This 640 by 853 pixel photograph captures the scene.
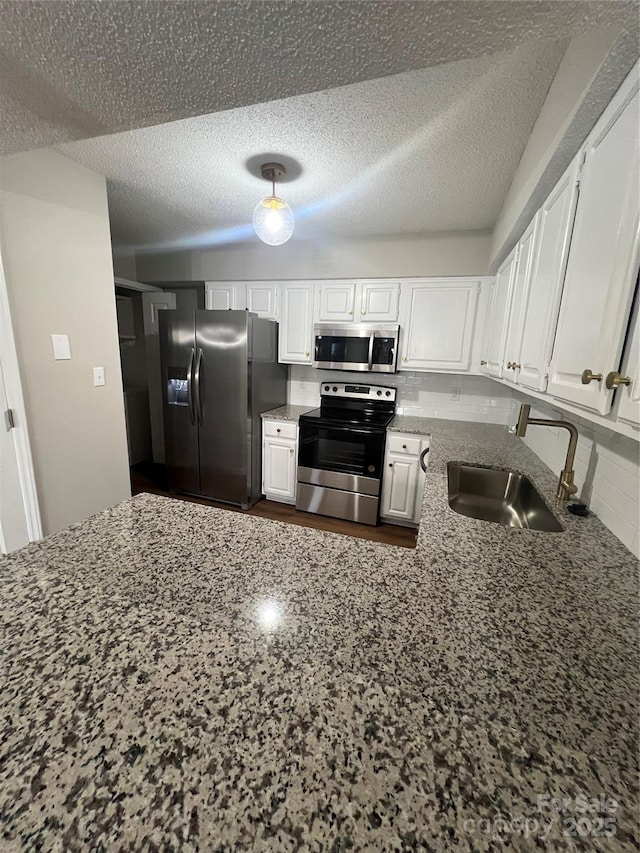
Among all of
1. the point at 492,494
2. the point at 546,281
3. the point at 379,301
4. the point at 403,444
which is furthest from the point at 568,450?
the point at 379,301

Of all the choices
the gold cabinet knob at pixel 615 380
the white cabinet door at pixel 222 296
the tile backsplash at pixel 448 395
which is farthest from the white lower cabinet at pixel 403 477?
the white cabinet door at pixel 222 296

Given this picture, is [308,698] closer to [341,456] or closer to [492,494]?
[492,494]

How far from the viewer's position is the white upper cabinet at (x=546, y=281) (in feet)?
3.43

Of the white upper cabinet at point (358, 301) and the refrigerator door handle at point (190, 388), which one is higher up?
the white upper cabinet at point (358, 301)

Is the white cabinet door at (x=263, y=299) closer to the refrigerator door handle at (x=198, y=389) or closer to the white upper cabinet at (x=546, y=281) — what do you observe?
the refrigerator door handle at (x=198, y=389)

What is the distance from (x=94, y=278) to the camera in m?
1.88

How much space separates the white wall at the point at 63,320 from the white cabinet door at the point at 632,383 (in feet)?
7.53

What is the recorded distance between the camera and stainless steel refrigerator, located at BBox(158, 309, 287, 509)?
2730mm

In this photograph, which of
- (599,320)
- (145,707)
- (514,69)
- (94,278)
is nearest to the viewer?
(145,707)

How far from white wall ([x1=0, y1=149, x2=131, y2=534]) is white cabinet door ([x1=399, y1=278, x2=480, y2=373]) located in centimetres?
218

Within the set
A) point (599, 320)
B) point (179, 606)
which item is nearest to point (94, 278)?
point (179, 606)

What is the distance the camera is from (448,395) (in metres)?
2.98

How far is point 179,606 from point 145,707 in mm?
187

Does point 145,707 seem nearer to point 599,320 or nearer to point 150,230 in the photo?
point 599,320
